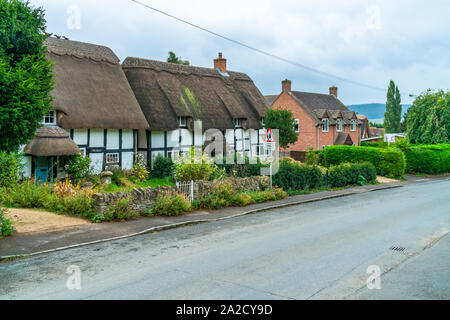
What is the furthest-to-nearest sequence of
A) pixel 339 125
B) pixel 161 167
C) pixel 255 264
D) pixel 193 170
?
1. pixel 339 125
2. pixel 161 167
3. pixel 193 170
4. pixel 255 264

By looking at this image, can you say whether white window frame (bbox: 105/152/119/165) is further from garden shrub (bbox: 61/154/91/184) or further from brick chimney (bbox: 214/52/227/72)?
brick chimney (bbox: 214/52/227/72)

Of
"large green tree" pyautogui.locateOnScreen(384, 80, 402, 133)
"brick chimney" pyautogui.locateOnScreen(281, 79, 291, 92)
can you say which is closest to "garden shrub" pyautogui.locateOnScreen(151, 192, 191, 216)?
"brick chimney" pyautogui.locateOnScreen(281, 79, 291, 92)

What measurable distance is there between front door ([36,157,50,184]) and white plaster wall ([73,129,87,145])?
2.05m

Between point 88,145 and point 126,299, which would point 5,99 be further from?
point 88,145

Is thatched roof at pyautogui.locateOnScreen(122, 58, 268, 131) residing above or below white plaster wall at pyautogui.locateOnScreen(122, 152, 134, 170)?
above

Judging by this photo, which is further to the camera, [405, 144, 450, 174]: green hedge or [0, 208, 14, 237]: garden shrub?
[405, 144, 450, 174]: green hedge

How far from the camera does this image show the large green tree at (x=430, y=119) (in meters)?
43.5

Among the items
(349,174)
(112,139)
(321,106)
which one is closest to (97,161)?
(112,139)

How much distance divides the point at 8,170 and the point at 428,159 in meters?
32.8

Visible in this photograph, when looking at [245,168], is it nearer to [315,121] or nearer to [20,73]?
[20,73]

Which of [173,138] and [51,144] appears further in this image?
[173,138]

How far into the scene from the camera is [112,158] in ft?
78.5

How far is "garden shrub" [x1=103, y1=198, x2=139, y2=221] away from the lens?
12995 millimetres

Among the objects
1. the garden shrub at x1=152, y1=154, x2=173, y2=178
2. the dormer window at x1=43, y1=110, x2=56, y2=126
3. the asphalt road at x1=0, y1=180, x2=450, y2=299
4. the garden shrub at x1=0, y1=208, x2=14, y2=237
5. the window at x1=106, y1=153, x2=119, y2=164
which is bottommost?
the asphalt road at x1=0, y1=180, x2=450, y2=299
